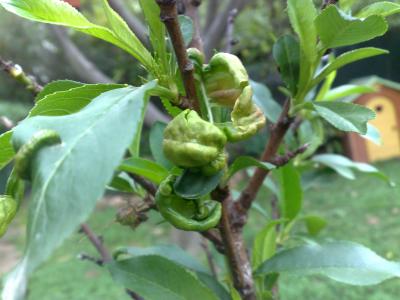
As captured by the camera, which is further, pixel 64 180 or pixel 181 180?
pixel 181 180

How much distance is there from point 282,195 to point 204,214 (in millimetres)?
393

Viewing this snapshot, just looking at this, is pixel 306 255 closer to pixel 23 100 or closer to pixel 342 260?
pixel 342 260

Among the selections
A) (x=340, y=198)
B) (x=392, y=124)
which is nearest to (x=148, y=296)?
(x=340, y=198)

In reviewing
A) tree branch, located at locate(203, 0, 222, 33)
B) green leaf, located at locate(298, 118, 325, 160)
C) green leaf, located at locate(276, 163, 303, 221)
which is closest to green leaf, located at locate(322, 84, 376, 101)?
green leaf, located at locate(298, 118, 325, 160)

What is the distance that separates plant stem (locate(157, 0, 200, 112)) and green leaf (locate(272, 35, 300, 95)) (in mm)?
186

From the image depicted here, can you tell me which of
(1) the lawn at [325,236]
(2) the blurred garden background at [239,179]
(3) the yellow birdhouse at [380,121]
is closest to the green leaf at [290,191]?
(2) the blurred garden background at [239,179]

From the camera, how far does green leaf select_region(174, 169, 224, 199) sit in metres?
0.42

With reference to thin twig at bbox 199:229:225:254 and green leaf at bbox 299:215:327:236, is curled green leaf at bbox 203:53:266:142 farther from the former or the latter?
green leaf at bbox 299:215:327:236

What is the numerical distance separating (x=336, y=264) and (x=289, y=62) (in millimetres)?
276

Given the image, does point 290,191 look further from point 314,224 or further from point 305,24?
point 305,24

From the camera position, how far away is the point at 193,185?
1.39 ft

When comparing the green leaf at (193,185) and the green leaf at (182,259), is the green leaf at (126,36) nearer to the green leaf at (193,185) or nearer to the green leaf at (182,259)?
the green leaf at (193,185)

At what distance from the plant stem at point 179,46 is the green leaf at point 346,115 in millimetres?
155

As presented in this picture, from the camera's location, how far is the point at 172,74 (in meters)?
0.47
